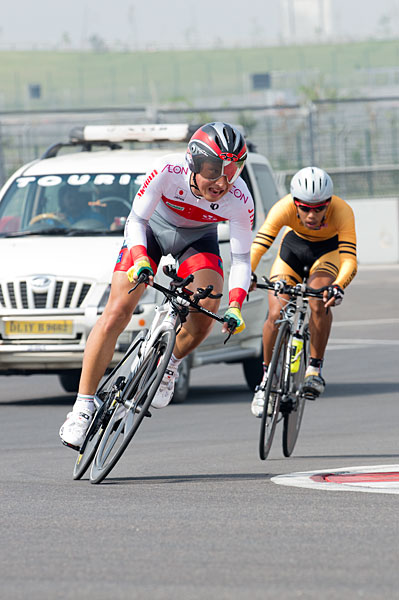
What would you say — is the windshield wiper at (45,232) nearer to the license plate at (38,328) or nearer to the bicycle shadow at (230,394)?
the license plate at (38,328)

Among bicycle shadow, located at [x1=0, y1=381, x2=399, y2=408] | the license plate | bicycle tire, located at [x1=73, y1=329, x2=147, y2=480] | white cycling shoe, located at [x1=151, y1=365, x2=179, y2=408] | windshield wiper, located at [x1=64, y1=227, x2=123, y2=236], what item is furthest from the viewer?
bicycle shadow, located at [x1=0, y1=381, x2=399, y2=408]

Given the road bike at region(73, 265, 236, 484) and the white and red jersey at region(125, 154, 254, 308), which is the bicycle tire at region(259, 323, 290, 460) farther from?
the road bike at region(73, 265, 236, 484)

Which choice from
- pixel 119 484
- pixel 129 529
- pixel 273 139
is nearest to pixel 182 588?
pixel 129 529

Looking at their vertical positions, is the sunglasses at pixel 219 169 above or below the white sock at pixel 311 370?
above

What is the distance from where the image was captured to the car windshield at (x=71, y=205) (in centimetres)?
1248

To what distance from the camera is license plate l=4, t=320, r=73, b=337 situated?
11.8 metres

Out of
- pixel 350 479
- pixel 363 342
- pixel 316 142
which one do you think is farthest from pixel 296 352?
pixel 316 142

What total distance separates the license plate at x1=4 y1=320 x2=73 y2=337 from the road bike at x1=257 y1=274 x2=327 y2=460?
3.13m

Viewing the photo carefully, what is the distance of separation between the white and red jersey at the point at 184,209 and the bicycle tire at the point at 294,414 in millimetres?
1624

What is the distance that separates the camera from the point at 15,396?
540 inches

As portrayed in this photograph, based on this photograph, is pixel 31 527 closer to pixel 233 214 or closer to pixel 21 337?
pixel 233 214

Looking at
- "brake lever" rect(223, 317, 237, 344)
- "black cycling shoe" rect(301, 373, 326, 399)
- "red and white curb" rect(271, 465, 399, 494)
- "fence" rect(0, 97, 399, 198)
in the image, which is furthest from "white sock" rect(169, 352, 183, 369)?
"fence" rect(0, 97, 399, 198)

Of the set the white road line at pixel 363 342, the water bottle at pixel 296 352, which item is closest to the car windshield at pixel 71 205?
the water bottle at pixel 296 352

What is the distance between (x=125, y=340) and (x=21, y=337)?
3.17ft
